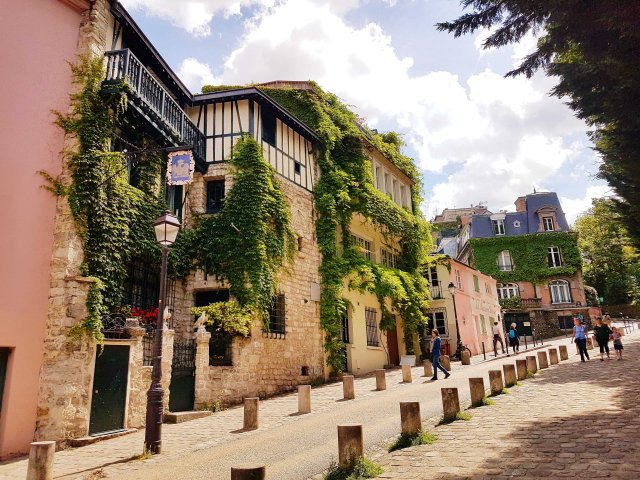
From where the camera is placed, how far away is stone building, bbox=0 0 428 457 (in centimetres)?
848

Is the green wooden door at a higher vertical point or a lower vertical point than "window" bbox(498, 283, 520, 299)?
lower

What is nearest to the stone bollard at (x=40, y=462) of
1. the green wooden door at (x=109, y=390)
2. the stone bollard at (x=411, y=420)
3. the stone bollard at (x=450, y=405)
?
the green wooden door at (x=109, y=390)

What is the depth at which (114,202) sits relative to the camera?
405 inches

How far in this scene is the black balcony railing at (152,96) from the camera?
10.8m

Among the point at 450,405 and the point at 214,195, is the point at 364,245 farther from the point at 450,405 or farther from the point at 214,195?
the point at 450,405

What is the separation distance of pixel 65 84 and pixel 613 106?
34.2 ft

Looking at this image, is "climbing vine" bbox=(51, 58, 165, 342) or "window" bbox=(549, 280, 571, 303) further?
"window" bbox=(549, 280, 571, 303)

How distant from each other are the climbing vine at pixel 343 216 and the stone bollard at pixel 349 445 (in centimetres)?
1026

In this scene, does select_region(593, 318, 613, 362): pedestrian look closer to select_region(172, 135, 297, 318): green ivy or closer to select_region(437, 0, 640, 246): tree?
select_region(437, 0, 640, 246): tree

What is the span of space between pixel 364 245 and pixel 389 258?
7.95 ft

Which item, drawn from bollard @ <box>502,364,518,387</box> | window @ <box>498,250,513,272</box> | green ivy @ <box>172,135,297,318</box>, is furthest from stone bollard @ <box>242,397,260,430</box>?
window @ <box>498,250,513,272</box>

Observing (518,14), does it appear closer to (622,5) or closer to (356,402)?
(622,5)

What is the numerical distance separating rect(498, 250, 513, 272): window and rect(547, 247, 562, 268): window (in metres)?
2.86

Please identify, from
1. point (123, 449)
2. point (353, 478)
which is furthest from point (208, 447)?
point (353, 478)
